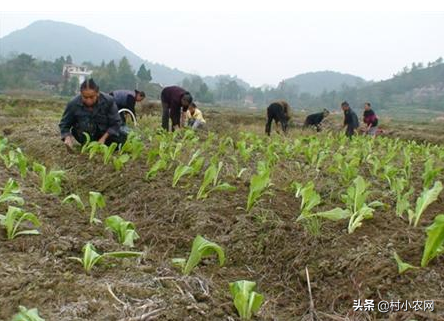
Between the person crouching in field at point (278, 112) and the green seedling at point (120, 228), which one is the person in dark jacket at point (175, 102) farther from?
the green seedling at point (120, 228)

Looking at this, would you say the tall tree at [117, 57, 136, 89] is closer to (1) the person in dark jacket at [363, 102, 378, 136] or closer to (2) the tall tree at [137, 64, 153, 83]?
(2) the tall tree at [137, 64, 153, 83]

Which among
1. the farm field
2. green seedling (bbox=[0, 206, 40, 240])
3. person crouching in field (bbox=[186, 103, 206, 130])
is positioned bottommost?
the farm field

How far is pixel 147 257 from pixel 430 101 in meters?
85.3

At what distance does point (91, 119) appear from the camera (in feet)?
18.7

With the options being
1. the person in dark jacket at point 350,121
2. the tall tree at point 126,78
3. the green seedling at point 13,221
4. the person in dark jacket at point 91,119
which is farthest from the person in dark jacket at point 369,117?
the tall tree at point 126,78

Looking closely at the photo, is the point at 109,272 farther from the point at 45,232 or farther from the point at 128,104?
the point at 128,104

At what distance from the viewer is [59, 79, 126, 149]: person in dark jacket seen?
18.3 feet

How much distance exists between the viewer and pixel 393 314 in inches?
Result: 82.0

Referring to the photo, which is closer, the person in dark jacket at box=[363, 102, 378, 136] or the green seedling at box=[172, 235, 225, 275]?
the green seedling at box=[172, 235, 225, 275]

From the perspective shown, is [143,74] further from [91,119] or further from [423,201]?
[423,201]

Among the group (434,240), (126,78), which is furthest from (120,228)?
(126,78)

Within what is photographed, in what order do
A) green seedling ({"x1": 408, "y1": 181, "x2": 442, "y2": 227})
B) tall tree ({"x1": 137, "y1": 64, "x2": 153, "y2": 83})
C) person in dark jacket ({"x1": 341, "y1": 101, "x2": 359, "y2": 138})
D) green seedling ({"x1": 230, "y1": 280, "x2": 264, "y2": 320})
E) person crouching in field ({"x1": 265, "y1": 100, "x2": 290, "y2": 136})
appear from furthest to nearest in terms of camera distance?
A: tall tree ({"x1": 137, "y1": 64, "x2": 153, "y2": 83}) → person in dark jacket ({"x1": 341, "y1": 101, "x2": 359, "y2": 138}) → person crouching in field ({"x1": 265, "y1": 100, "x2": 290, "y2": 136}) → green seedling ({"x1": 408, "y1": 181, "x2": 442, "y2": 227}) → green seedling ({"x1": 230, "y1": 280, "x2": 264, "y2": 320})

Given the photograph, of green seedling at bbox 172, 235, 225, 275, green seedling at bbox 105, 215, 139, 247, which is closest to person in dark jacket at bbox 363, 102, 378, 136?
green seedling at bbox 105, 215, 139, 247

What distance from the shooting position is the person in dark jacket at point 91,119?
558cm
